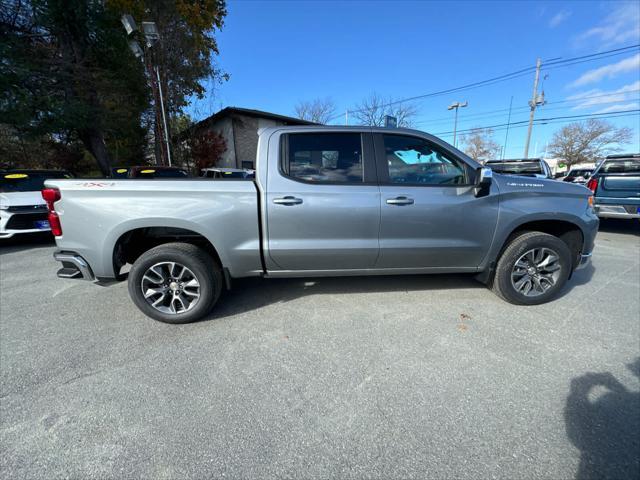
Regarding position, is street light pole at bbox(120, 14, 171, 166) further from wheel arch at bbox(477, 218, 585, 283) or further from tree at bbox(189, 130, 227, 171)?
wheel arch at bbox(477, 218, 585, 283)

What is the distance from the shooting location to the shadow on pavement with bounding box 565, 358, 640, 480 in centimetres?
144

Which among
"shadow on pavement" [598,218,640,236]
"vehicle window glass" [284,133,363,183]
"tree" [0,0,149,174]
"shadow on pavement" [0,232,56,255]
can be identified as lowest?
"shadow on pavement" [598,218,640,236]

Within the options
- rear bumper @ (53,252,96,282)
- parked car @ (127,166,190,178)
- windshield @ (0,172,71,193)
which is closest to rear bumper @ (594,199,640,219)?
rear bumper @ (53,252,96,282)

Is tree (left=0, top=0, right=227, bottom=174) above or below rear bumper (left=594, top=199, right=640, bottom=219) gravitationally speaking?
above

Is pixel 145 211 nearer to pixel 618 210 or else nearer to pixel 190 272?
pixel 190 272

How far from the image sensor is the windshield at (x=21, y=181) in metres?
5.53

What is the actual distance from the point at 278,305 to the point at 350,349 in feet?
3.57

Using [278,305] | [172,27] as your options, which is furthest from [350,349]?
[172,27]

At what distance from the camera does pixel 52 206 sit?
252 cm

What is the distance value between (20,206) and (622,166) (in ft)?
43.3

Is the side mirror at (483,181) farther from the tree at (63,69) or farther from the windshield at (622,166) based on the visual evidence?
the tree at (63,69)

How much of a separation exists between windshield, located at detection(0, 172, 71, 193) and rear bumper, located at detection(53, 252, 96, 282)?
4.79m

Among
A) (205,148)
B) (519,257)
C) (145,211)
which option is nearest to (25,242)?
(145,211)

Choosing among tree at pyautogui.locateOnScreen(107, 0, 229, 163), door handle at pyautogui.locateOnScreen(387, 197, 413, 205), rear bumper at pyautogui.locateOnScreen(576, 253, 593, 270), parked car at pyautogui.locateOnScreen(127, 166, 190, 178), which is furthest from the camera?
tree at pyautogui.locateOnScreen(107, 0, 229, 163)
